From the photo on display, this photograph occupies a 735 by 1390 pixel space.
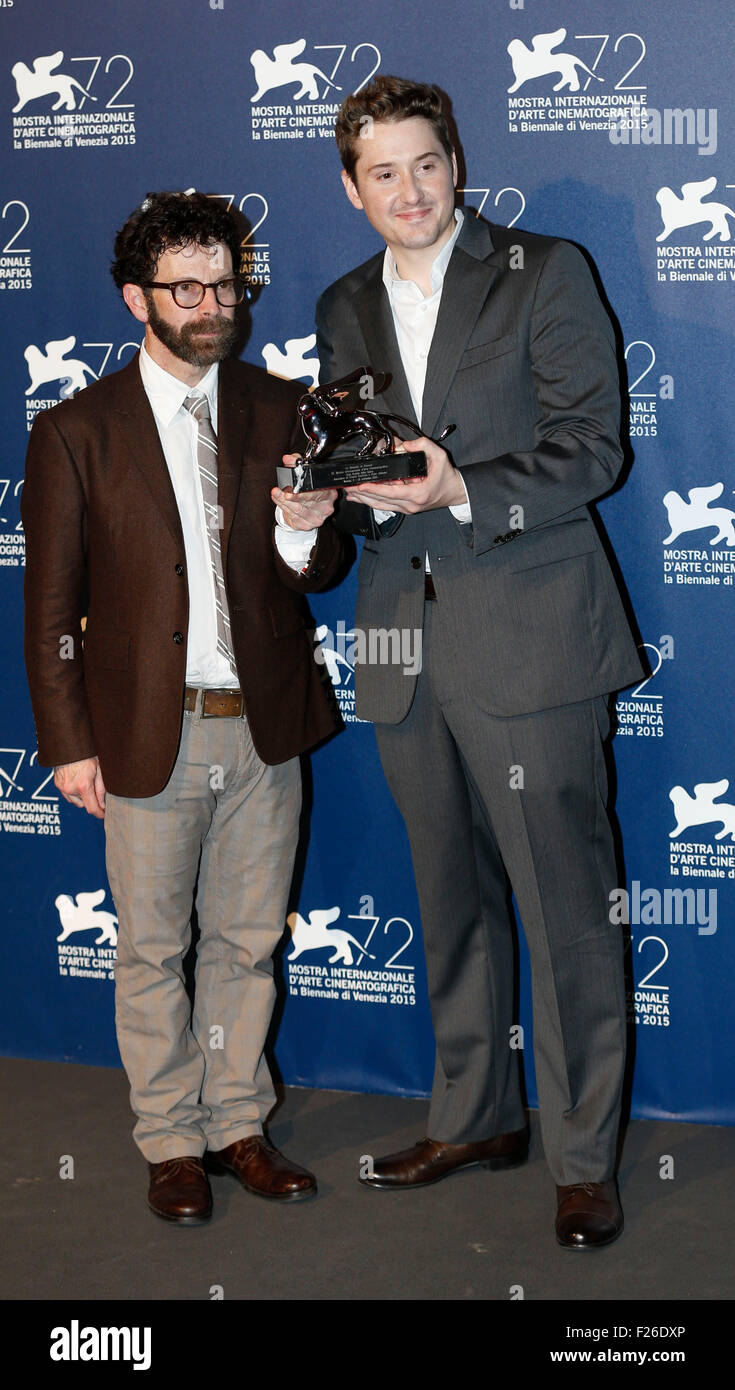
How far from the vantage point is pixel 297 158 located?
3.49 meters

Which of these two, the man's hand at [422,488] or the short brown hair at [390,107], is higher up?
the short brown hair at [390,107]

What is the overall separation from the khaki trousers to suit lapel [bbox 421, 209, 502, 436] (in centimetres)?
83

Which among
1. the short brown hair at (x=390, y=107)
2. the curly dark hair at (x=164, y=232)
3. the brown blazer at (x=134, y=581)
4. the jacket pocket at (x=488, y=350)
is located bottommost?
the brown blazer at (x=134, y=581)

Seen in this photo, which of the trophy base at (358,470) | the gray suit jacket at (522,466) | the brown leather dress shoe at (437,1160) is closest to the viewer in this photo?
the trophy base at (358,470)

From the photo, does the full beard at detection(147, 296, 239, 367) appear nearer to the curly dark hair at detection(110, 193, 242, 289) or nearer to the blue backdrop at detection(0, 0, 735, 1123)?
the curly dark hair at detection(110, 193, 242, 289)

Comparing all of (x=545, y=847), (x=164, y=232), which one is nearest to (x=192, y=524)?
(x=164, y=232)

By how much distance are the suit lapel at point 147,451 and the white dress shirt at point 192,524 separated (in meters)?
0.03

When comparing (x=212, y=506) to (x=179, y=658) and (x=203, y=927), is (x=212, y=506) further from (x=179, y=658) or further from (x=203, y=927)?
(x=203, y=927)

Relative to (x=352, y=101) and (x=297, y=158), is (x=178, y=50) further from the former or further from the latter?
(x=352, y=101)

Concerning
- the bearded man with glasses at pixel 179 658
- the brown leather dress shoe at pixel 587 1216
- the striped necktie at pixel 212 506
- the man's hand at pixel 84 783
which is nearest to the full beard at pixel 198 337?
the bearded man with glasses at pixel 179 658

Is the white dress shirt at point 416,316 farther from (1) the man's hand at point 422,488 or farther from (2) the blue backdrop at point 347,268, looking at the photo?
(2) the blue backdrop at point 347,268

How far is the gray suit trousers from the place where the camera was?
2.81 meters

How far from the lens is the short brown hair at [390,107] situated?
2.68m

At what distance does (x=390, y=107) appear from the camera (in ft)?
8.80
